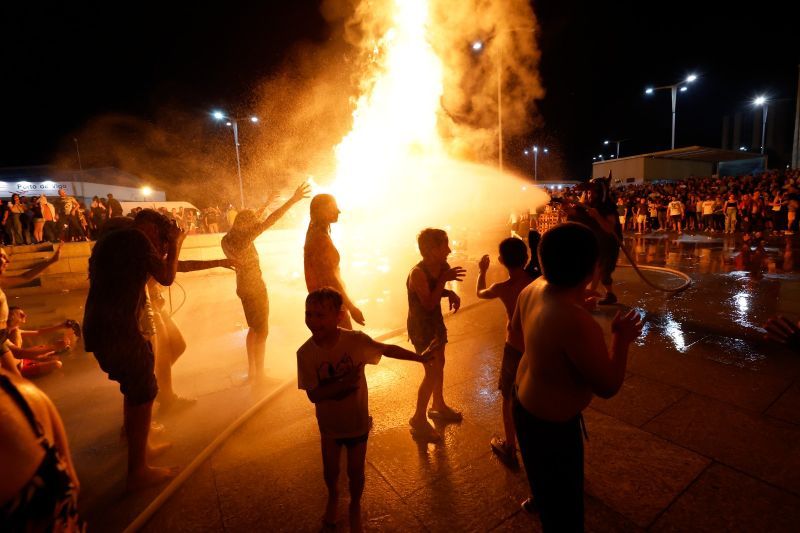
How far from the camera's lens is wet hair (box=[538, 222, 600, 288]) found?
5.76ft

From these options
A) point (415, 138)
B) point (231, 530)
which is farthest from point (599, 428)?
point (415, 138)

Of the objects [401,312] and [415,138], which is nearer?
[401,312]

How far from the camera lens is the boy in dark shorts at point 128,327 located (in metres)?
2.90

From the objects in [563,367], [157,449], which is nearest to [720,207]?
[563,367]

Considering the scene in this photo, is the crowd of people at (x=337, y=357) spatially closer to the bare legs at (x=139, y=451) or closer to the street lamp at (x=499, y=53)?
the bare legs at (x=139, y=451)

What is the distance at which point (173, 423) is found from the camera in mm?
3902

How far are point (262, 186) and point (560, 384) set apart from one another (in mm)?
72368

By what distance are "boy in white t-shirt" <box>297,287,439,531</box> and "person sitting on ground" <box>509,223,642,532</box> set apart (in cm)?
80

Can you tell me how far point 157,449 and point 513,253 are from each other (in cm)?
323

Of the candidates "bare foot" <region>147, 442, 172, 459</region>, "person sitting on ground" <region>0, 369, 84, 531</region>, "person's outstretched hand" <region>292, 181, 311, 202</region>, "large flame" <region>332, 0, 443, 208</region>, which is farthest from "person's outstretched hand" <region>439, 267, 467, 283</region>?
"large flame" <region>332, 0, 443, 208</region>

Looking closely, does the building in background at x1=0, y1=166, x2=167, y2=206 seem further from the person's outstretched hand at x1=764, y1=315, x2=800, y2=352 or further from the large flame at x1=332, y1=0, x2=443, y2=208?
the person's outstretched hand at x1=764, y1=315, x2=800, y2=352

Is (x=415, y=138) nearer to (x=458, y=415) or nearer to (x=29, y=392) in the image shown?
(x=458, y=415)

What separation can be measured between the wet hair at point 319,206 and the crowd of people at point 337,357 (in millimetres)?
12

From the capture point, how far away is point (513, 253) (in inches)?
119
